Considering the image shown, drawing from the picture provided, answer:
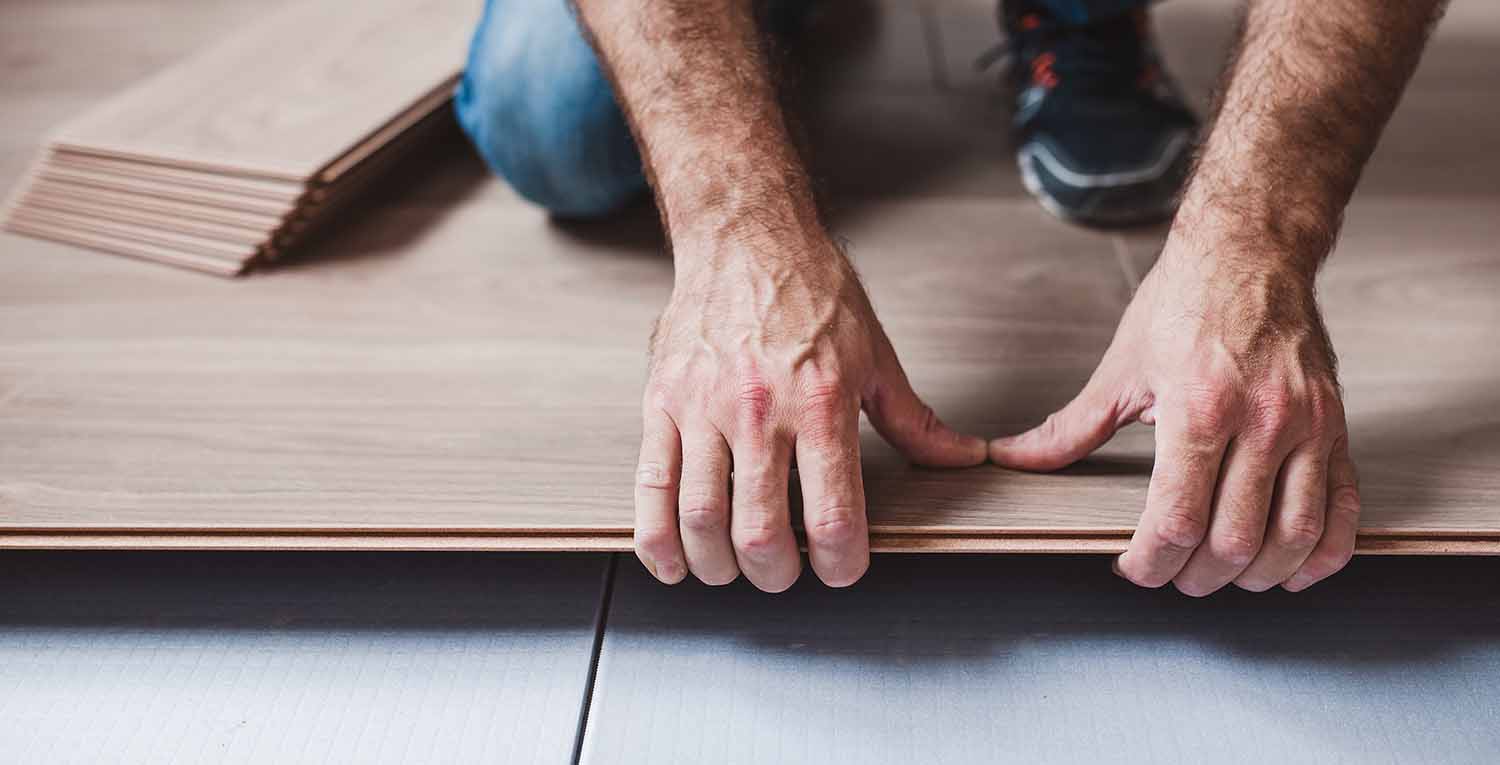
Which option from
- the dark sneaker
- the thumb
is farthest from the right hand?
the dark sneaker

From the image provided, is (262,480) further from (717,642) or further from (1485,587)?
(1485,587)

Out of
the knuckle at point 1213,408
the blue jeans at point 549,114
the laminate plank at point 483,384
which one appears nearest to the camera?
the knuckle at point 1213,408

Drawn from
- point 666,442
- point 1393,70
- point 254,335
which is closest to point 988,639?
point 666,442

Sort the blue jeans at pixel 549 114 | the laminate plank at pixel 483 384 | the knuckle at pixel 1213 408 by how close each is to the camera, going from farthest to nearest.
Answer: the blue jeans at pixel 549 114 → the laminate plank at pixel 483 384 → the knuckle at pixel 1213 408

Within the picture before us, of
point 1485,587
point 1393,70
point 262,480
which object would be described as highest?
point 1393,70

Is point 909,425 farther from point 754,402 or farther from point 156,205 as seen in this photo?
point 156,205

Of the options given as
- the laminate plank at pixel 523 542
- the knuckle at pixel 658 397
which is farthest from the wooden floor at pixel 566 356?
the knuckle at pixel 658 397

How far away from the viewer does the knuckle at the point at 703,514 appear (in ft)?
2.25

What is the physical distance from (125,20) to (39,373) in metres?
0.99

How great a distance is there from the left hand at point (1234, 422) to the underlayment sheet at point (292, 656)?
0.41m

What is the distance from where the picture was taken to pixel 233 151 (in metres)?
1.14

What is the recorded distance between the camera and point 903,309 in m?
1.04

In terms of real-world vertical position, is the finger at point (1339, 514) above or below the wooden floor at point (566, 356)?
above

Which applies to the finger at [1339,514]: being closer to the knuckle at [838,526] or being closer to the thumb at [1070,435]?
the thumb at [1070,435]
